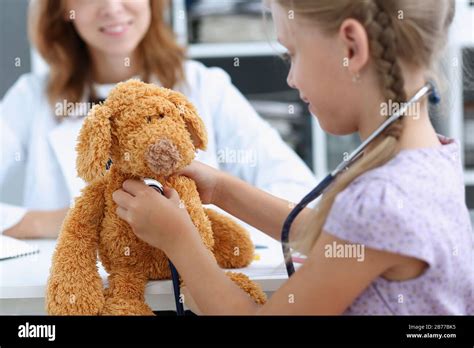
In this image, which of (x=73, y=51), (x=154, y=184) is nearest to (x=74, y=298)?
(x=154, y=184)

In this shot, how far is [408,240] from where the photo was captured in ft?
2.17

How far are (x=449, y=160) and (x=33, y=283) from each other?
50 centimetres

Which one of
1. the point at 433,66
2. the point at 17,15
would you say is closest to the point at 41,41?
the point at 17,15

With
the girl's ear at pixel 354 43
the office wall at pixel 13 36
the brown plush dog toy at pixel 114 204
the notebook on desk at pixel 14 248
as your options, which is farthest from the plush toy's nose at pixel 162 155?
the office wall at pixel 13 36

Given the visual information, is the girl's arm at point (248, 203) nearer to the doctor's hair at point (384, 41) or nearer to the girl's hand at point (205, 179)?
the girl's hand at point (205, 179)

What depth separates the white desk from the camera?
0.81 m

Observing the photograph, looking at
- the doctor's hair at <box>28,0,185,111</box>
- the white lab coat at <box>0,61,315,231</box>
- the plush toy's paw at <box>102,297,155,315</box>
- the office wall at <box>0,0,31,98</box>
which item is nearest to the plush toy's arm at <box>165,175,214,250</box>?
the plush toy's paw at <box>102,297,155,315</box>

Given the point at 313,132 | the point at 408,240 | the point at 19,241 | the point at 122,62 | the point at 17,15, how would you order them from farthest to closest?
the point at 313,132 < the point at 17,15 < the point at 122,62 < the point at 19,241 < the point at 408,240

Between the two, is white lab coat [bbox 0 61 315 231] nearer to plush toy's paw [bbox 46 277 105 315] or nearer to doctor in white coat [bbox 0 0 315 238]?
doctor in white coat [bbox 0 0 315 238]

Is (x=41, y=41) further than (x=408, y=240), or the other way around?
(x=41, y=41)

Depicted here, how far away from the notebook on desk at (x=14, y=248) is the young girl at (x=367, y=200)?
30cm

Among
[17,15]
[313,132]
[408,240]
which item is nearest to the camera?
[408,240]

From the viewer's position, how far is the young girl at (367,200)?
0.67 meters

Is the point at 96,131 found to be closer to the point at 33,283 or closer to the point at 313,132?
the point at 33,283
